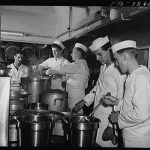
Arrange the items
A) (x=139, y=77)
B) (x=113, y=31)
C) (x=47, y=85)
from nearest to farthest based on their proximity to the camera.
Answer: (x=139, y=77), (x=47, y=85), (x=113, y=31)

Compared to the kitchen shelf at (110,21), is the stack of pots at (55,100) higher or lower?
lower

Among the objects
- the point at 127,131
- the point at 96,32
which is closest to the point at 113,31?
the point at 96,32

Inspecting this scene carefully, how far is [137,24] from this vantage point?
2592 mm

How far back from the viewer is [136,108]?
56.9 inches

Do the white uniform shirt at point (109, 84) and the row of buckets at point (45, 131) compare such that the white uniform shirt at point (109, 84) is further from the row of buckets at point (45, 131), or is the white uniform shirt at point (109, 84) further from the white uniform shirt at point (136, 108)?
the row of buckets at point (45, 131)

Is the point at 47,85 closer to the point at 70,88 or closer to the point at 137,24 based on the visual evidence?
the point at 70,88

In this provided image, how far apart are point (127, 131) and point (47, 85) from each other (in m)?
1.18

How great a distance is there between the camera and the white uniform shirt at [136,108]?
1446 millimetres

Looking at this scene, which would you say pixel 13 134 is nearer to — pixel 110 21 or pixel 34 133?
pixel 34 133

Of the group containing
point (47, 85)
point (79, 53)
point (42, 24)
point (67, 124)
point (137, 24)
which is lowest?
point (67, 124)

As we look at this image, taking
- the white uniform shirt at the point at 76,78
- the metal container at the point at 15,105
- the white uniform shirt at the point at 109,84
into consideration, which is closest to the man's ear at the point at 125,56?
the white uniform shirt at the point at 109,84

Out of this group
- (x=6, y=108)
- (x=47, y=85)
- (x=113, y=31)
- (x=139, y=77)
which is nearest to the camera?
(x=6, y=108)

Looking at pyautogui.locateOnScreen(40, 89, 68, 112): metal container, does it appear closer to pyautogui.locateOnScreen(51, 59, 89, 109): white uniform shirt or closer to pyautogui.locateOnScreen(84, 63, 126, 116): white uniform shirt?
pyautogui.locateOnScreen(84, 63, 126, 116): white uniform shirt

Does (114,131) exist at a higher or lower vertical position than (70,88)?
lower
